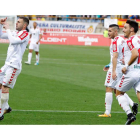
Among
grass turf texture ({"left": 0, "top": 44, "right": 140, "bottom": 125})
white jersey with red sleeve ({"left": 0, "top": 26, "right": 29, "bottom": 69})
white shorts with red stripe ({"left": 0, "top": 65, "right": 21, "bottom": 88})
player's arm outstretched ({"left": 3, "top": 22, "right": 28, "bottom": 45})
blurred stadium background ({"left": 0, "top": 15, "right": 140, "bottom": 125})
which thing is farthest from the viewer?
blurred stadium background ({"left": 0, "top": 15, "right": 140, "bottom": 125})

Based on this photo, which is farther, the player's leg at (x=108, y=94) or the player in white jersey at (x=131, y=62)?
the player's leg at (x=108, y=94)

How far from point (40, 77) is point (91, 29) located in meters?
35.8

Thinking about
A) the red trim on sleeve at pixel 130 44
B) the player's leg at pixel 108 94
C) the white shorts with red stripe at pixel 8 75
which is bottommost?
the player's leg at pixel 108 94

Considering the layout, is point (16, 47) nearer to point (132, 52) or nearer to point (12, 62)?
point (12, 62)

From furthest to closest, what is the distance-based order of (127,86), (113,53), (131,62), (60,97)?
(60,97) → (113,53) → (127,86) → (131,62)

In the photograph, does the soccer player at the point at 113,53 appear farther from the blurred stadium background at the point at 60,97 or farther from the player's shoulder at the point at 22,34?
the player's shoulder at the point at 22,34

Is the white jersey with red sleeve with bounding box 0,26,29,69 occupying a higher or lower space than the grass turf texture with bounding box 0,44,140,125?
higher

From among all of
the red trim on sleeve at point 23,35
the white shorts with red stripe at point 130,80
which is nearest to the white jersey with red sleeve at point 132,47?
the white shorts with red stripe at point 130,80

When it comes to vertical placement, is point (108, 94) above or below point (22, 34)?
below

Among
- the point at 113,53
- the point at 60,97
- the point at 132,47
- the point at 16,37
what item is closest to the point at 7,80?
the point at 16,37

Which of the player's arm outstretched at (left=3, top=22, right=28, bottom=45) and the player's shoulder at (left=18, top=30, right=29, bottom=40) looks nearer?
the player's arm outstretched at (left=3, top=22, right=28, bottom=45)

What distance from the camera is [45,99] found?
44.3 ft

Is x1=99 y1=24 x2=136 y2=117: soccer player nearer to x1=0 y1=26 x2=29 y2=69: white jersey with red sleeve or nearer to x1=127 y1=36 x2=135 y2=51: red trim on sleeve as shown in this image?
x1=127 y1=36 x2=135 y2=51: red trim on sleeve

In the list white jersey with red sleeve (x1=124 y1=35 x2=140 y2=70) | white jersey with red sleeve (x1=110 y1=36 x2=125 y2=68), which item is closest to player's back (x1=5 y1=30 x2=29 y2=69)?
white jersey with red sleeve (x1=110 y1=36 x2=125 y2=68)
